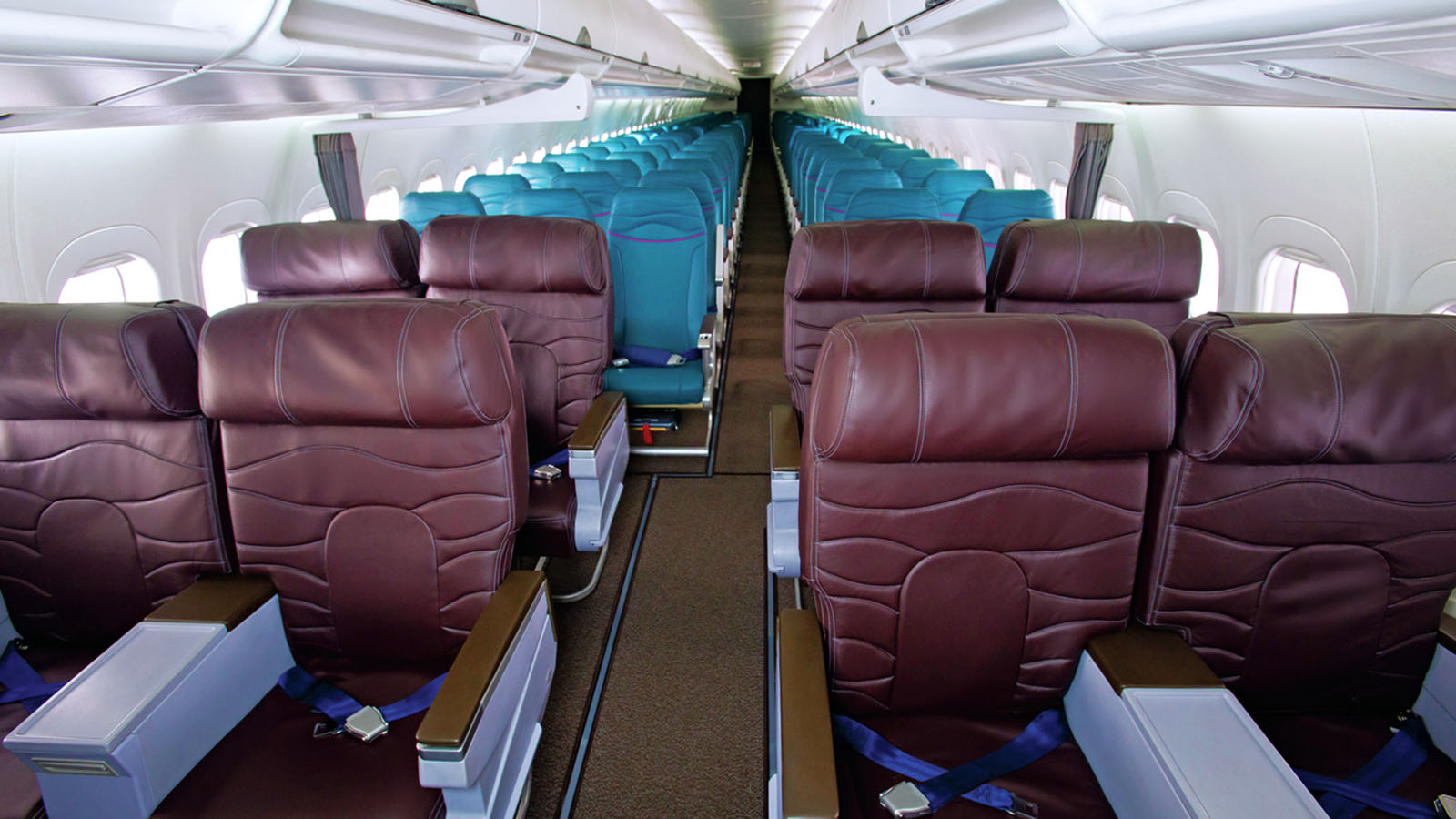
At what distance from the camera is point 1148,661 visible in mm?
1661

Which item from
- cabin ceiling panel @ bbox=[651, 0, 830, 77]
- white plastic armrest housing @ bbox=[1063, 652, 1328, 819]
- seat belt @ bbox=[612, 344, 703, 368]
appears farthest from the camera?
cabin ceiling panel @ bbox=[651, 0, 830, 77]

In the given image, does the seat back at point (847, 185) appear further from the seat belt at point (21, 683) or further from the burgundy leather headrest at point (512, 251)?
the seat belt at point (21, 683)

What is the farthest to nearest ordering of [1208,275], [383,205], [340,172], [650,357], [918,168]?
[918,168], [383,205], [340,172], [650,357], [1208,275]

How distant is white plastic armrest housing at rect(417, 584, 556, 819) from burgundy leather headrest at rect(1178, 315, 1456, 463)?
171cm

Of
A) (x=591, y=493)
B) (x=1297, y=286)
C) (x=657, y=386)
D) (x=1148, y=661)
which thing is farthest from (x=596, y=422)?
(x=1297, y=286)

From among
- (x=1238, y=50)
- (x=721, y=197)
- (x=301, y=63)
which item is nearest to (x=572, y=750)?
(x=301, y=63)

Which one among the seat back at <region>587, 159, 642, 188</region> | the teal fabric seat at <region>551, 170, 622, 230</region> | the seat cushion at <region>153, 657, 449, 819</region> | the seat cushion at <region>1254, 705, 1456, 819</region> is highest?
the seat back at <region>587, 159, 642, 188</region>

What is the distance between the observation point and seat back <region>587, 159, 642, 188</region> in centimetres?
684

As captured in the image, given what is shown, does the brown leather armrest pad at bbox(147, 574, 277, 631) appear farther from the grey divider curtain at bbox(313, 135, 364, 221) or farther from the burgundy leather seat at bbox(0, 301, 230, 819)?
the grey divider curtain at bbox(313, 135, 364, 221)

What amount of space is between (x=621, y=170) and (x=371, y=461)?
19.0 ft

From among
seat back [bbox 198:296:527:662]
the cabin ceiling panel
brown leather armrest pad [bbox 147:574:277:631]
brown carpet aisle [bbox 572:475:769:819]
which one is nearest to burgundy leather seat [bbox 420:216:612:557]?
brown carpet aisle [bbox 572:475:769:819]

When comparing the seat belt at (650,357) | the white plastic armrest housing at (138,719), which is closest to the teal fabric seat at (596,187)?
the seat belt at (650,357)

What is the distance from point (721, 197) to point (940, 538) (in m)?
5.46

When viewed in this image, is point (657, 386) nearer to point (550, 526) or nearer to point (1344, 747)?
point (550, 526)
